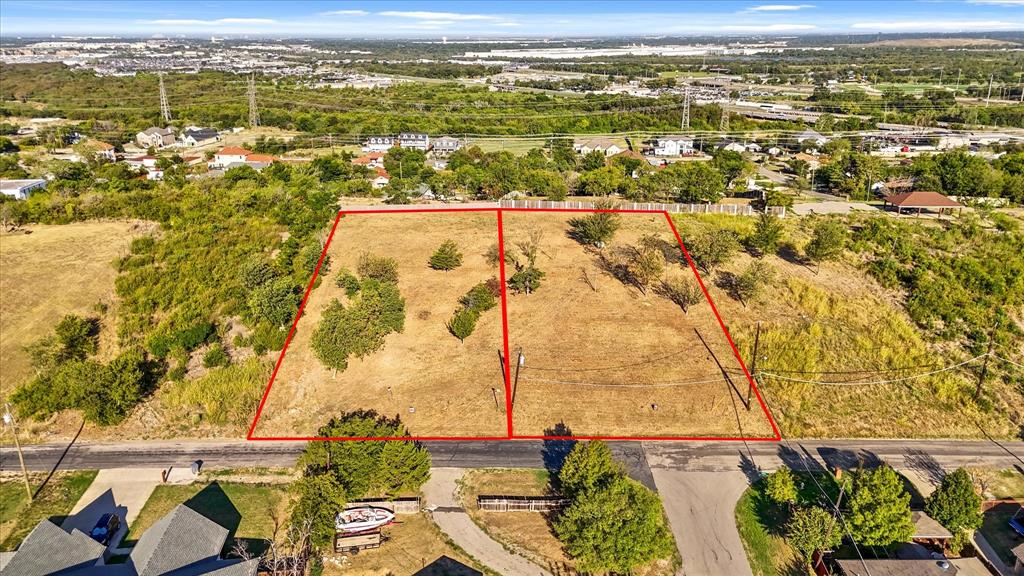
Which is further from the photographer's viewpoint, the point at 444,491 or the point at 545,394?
the point at 545,394

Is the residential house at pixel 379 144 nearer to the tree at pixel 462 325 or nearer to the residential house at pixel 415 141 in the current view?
the residential house at pixel 415 141

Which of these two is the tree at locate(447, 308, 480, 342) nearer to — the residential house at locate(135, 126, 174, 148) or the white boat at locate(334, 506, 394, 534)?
the white boat at locate(334, 506, 394, 534)

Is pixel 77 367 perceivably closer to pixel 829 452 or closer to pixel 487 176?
pixel 829 452

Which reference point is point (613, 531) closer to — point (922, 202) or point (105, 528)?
point (105, 528)

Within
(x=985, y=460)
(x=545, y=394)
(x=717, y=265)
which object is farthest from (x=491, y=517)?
(x=717, y=265)

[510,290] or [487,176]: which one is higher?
[487,176]

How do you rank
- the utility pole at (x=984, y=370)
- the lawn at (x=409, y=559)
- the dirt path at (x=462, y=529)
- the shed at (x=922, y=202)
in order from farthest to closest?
1. the shed at (x=922, y=202)
2. the utility pole at (x=984, y=370)
3. the dirt path at (x=462, y=529)
4. the lawn at (x=409, y=559)

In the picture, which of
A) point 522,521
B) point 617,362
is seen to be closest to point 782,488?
point 522,521

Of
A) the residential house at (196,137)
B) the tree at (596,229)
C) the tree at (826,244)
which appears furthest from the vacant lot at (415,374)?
the residential house at (196,137)
